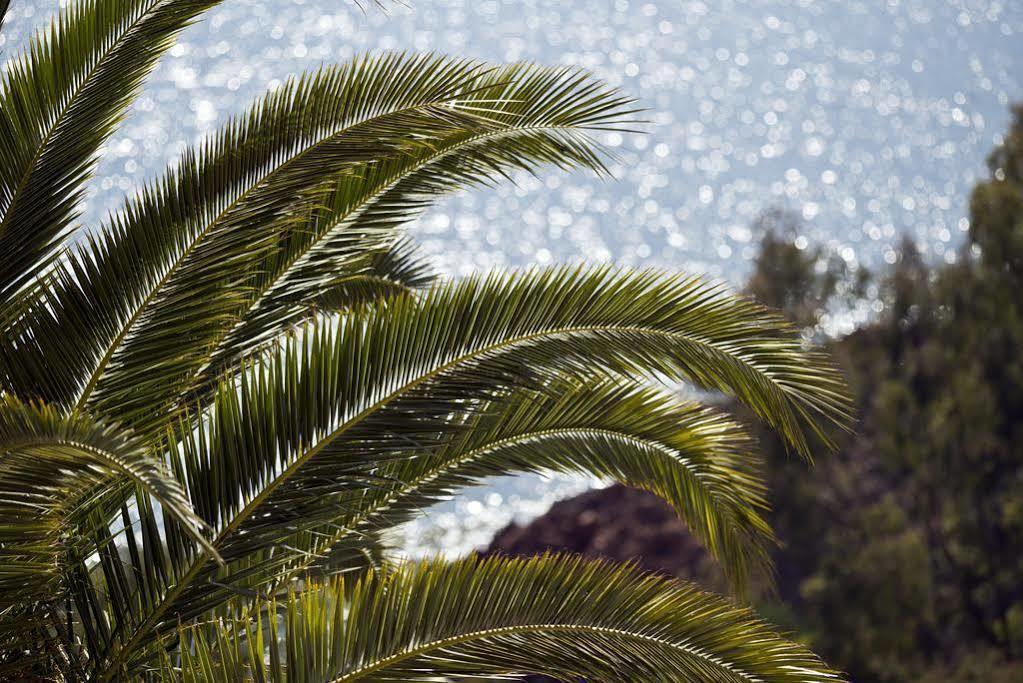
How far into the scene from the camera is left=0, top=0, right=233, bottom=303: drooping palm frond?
153 inches

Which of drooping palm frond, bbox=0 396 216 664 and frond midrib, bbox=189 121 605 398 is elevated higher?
frond midrib, bbox=189 121 605 398

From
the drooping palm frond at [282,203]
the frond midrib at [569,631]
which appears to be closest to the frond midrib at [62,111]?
the drooping palm frond at [282,203]

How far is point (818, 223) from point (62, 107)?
59.5 m

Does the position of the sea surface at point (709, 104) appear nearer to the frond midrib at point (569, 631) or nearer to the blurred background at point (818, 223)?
the blurred background at point (818, 223)

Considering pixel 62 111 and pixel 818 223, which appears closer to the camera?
pixel 62 111

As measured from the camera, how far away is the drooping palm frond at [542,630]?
3309 millimetres

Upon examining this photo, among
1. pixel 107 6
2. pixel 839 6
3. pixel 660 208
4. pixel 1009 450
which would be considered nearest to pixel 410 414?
pixel 107 6

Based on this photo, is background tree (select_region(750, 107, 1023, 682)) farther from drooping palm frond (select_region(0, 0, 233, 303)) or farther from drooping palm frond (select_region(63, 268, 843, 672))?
drooping palm frond (select_region(0, 0, 233, 303))

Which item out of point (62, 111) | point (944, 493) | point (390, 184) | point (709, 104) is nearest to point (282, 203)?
point (390, 184)

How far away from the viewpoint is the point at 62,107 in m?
4.02

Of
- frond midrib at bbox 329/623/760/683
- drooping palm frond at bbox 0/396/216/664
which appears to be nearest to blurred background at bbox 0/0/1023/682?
drooping palm frond at bbox 0/396/216/664

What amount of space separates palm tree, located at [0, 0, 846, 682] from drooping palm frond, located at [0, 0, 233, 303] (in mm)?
11

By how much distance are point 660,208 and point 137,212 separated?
59.4 metres

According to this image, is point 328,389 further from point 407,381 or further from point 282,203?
point 282,203
